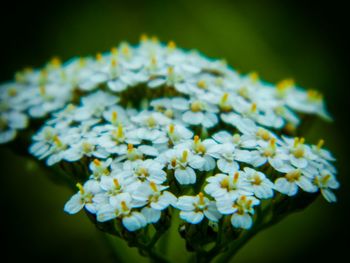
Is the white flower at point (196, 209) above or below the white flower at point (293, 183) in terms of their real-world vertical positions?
A: above

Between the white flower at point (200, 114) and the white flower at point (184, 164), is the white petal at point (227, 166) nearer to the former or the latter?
the white flower at point (184, 164)

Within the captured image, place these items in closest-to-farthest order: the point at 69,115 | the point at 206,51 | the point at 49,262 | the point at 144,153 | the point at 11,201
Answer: the point at 144,153 → the point at 69,115 → the point at 49,262 → the point at 11,201 → the point at 206,51

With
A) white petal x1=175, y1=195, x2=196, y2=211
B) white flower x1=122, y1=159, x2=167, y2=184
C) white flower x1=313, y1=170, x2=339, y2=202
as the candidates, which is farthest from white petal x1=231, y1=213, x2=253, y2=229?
white flower x1=313, y1=170, x2=339, y2=202

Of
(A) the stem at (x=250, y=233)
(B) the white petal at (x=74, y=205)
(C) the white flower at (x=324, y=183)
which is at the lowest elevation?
(A) the stem at (x=250, y=233)

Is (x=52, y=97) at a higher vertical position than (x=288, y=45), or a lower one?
higher

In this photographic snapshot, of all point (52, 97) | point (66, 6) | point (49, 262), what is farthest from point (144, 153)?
point (66, 6)

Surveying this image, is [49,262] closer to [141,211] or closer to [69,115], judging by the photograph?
[69,115]

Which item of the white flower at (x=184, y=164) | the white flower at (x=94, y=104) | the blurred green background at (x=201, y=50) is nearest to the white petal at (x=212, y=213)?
the white flower at (x=184, y=164)
